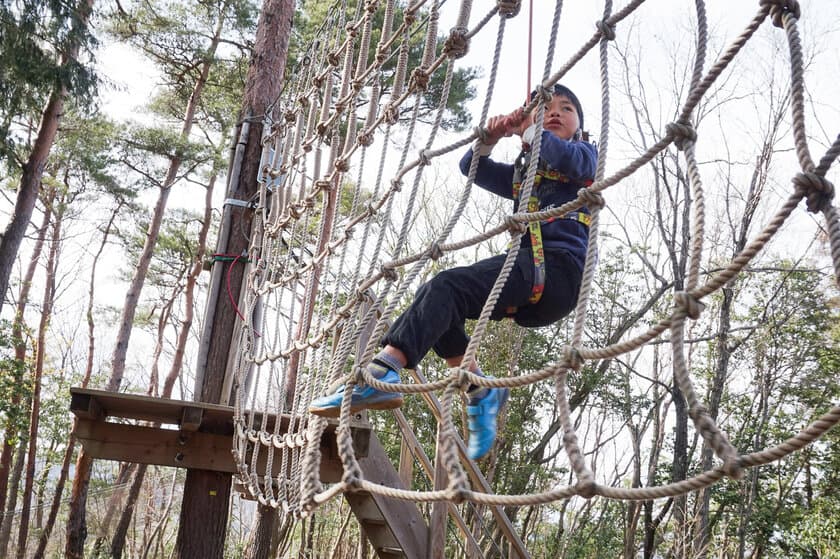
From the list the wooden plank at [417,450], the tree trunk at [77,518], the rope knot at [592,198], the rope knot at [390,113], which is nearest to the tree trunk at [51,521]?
the tree trunk at [77,518]

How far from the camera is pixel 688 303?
2.47 ft

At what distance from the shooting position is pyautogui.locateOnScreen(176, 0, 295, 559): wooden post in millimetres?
2979

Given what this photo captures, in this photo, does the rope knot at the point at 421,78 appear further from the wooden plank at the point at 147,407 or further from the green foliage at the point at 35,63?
the green foliage at the point at 35,63

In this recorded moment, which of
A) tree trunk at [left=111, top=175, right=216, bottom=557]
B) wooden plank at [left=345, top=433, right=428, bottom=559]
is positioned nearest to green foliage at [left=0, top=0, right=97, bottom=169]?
tree trunk at [left=111, top=175, right=216, bottom=557]

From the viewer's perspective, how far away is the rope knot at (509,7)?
4.87ft

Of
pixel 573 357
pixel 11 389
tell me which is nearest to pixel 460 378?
pixel 573 357

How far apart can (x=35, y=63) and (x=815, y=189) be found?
6.56 m

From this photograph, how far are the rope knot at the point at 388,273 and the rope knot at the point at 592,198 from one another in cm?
47

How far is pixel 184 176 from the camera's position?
9.47m

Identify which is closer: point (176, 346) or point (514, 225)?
point (514, 225)

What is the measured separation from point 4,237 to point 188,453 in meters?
4.58

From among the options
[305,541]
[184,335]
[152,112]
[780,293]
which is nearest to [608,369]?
[780,293]

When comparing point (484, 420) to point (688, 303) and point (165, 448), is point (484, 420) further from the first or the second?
point (165, 448)

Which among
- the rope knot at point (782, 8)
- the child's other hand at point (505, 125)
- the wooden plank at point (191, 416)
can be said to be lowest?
the wooden plank at point (191, 416)
